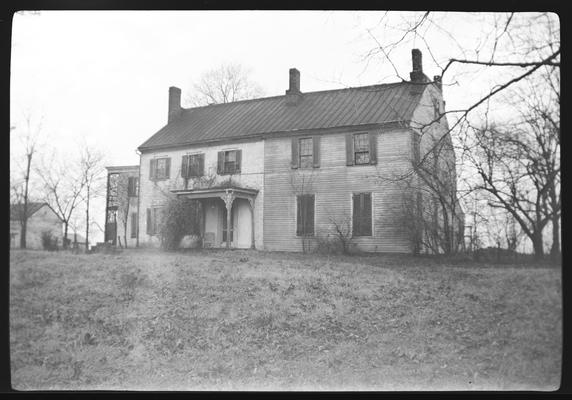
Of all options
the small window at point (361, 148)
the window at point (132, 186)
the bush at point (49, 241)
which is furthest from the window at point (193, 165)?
the small window at point (361, 148)

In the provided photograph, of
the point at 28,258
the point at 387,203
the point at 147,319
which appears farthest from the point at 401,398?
the point at 28,258

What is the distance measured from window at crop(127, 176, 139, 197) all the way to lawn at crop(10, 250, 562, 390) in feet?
3.18

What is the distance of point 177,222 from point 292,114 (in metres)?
2.53

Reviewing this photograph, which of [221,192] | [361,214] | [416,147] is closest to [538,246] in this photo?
[416,147]

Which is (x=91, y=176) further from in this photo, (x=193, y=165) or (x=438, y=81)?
(x=438, y=81)

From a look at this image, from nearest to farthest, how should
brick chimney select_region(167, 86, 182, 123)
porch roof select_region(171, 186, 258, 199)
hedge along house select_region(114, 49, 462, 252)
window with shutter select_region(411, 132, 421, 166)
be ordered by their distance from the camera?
1. window with shutter select_region(411, 132, 421, 166)
2. hedge along house select_region(114, 49, 462, 252)
3. brick chimney select_region(167, 86, 182, 123)
4. porch roof select_region(171, 186, 258, 199)

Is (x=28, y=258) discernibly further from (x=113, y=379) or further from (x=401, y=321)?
(x=401, y=321)

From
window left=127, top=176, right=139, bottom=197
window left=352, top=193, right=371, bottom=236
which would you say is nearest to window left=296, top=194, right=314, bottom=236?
window left=352, top=193, right=371, bottom=236

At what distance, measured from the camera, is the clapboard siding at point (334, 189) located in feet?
19.4

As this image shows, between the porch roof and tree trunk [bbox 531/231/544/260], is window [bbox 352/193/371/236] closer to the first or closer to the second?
the porch roof

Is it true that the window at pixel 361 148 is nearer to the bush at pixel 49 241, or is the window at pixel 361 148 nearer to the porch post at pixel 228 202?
the porch post at pixel 228 202

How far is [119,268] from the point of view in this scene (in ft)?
20.9

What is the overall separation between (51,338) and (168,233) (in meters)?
2.13

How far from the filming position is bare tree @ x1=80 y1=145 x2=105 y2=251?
628 centimetres
